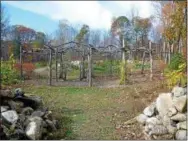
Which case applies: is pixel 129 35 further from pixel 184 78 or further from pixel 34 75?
pixel 184 78

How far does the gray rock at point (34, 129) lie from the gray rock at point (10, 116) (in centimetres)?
16

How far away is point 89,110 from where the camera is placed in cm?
598

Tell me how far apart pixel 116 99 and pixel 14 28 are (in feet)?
7.29

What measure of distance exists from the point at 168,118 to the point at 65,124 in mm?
1293

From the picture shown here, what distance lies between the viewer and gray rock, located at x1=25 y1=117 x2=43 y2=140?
4121 mm

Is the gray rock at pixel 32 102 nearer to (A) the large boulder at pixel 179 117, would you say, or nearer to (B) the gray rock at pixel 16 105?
(B) the gray rock at pixel 16 105

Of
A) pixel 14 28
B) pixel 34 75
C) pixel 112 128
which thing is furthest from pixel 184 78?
pixel 34 75

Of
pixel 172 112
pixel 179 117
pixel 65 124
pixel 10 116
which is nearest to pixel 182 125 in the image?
pixel 179 117

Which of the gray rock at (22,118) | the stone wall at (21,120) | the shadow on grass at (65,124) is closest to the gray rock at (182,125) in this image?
the shadow on grass at (65,124)

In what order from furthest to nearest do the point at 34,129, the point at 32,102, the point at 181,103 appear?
the point at 32,102
the point at 181,103
the point at 34,129

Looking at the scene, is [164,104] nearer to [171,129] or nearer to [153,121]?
[153,121]

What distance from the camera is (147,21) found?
38.2 feet

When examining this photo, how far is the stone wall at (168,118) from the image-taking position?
4.46 metres

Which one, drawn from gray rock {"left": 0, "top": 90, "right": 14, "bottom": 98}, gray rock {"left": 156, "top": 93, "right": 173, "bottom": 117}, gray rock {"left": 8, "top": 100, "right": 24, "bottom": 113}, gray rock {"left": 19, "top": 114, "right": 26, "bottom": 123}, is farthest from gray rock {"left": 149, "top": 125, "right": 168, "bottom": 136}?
gray rock {"left": 0, "top": 90, "right": 14, "bottom": 98}
